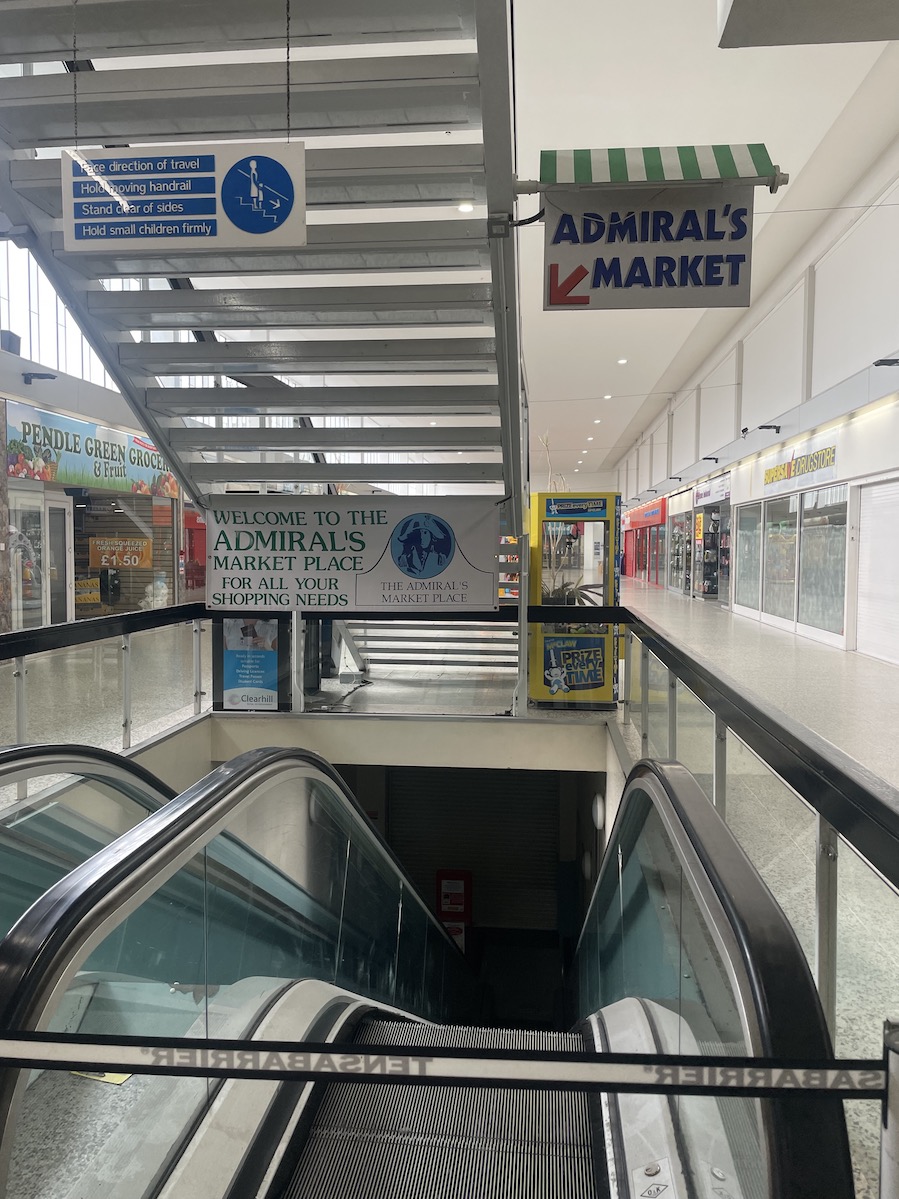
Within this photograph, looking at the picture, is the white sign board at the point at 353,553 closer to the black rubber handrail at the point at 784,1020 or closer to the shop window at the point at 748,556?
the black rubber handrail at the point at 784,1020

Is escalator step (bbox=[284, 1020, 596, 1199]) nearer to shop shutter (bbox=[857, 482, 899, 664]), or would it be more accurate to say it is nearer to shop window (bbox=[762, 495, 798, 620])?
shop shutter (bbox=[857, 482, 899, 664])

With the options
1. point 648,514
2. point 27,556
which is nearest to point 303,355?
point 27,556

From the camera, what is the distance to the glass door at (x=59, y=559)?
12422 millimetres

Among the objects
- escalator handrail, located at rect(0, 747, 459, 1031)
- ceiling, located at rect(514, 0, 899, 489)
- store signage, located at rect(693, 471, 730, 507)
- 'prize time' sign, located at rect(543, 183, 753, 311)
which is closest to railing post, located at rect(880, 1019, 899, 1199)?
escalator handrail, located at rect(0, 747, 459, 1031)

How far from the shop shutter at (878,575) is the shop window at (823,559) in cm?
45

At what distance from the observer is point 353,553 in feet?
22.3

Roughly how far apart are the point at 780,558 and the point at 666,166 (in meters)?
10.6

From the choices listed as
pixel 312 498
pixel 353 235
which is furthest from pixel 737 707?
pixel 312 498

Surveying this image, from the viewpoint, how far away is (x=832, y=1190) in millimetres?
1128

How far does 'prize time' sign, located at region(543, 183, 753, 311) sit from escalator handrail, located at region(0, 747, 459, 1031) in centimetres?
303

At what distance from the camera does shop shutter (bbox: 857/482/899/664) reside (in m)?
9.41

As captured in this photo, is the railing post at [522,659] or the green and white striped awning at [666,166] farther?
the railing post at [522,659]

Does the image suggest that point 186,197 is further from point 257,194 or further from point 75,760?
point 75,760

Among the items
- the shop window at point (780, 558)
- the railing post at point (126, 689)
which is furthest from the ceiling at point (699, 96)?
the railing post at point (126, 689)
